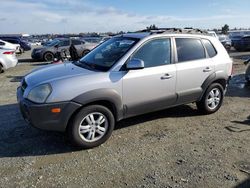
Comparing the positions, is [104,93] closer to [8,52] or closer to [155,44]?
[155,44]

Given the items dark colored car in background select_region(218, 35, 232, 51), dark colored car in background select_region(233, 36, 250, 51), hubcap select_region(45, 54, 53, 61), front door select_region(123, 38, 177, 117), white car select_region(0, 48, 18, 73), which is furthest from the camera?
dark colored car in background select_region(218, 35, 232, 51)

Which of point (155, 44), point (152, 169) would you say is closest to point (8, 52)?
point (155, 44)

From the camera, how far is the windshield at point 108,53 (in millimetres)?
4961

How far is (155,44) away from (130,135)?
5.57 ft

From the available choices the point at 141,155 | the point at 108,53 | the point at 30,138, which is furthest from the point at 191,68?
the point at 30,138

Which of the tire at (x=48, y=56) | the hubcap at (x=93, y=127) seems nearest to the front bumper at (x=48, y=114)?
the hubcap at (x=93, y=127)

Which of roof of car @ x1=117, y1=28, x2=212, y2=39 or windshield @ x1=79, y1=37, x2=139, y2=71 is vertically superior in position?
roof of car @ x1=117, y1=28, x2=212, y2=39

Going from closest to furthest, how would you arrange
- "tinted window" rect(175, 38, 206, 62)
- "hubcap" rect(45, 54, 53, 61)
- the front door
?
the front door < "tinted window" rect(175, 38, 206, 62) < "hubcap" rect(45, 54, 53, 61)

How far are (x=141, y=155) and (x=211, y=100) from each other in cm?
260

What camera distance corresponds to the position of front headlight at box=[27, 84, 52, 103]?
167 inches

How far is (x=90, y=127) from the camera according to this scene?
4.61m

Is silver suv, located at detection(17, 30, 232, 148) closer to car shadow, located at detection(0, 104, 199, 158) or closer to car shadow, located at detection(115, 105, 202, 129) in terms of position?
car shadow, located at detection(115, 105, 202, 129)

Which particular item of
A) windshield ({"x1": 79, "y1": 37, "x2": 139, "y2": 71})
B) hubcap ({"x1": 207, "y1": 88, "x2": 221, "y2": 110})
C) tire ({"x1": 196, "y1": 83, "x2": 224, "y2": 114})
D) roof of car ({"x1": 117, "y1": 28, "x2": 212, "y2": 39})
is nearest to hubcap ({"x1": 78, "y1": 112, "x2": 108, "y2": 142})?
windshield ({"x1": 79, "y1": 37, "x2": 139, "y2": 71})

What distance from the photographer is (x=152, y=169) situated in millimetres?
4059
